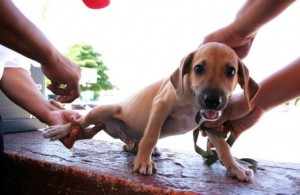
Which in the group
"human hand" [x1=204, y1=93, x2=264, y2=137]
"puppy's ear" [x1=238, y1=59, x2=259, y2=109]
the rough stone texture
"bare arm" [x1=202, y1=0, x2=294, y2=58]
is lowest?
the rough stone texture

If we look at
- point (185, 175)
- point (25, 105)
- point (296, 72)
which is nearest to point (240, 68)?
point (296, 72)

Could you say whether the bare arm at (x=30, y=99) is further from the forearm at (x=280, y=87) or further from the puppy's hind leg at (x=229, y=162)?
the forearm at (x=280, y=87)

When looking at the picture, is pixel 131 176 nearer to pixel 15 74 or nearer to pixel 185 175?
pixel 185 175

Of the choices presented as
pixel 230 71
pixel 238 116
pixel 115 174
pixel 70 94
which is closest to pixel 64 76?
pixel 70 94

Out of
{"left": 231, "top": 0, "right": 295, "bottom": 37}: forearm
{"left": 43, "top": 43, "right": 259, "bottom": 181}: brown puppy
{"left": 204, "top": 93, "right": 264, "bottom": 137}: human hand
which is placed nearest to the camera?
{"left": 43, "top": 43, "right": 259, "bottom": 181}: brown puppy

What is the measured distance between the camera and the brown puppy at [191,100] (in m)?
1.30

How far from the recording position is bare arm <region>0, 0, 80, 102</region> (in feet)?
3.90

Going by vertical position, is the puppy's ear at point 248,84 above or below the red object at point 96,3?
below

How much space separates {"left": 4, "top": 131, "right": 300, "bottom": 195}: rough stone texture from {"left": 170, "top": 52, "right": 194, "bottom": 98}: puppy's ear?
1.24 feet

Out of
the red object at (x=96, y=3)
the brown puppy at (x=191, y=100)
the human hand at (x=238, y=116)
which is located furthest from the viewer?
the red object at (x=96, y=3)

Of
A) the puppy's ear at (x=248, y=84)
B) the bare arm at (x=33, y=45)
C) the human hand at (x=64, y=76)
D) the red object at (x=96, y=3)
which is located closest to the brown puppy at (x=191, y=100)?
the puppy's ear at (x=248, y=84)

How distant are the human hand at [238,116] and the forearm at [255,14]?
0.33 m

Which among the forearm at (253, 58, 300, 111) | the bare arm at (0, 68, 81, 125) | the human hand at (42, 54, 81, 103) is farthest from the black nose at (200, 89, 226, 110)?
the bare arm at (0, 68, 81, 125)

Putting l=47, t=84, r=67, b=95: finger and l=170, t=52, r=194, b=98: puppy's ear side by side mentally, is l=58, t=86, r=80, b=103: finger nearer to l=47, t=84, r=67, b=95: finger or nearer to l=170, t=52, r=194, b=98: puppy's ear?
l=47, t=84, r=67, b=95: finger
